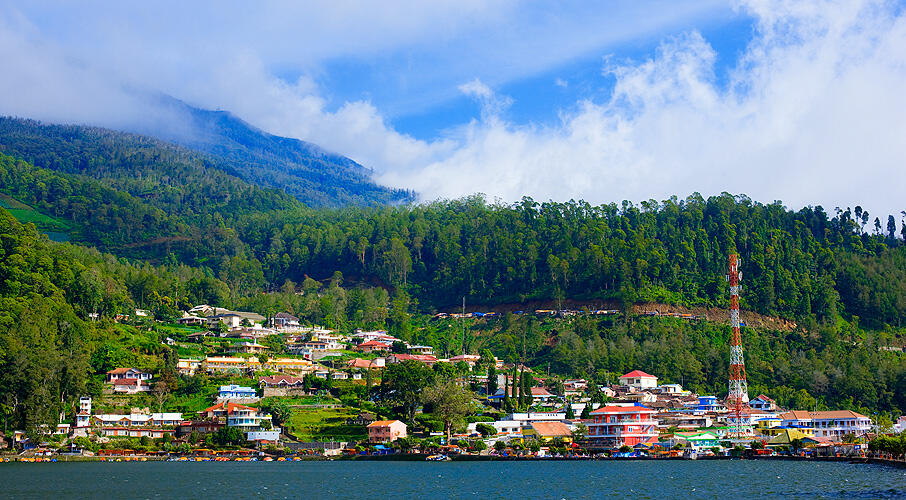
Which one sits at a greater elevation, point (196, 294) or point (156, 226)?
point (156, 226)

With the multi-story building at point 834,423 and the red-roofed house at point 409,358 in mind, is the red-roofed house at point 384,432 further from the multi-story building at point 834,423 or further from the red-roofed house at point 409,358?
the multi-story building at point 834,423

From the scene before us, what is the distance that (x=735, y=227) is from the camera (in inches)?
6427

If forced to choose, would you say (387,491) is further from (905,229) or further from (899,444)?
(905,229)

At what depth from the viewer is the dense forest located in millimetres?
110688

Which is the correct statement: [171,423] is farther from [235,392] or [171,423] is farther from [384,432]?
[384,432]

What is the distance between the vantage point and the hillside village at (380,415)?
8731 cm

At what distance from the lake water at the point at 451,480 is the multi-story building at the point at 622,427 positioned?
9065 millimetres

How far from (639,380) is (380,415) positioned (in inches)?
1497

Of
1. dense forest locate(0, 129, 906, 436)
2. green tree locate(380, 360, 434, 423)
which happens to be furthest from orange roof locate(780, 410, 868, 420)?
green tree locate(380, 360, 434, 423)

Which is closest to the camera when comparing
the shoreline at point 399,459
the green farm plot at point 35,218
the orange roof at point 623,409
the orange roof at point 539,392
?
the shoreline at point 399,459

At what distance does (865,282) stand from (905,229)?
107ft

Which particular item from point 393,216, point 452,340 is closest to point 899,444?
point 452,340

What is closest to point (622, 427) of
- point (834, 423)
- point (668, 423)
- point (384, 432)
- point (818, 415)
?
point (668, 423)

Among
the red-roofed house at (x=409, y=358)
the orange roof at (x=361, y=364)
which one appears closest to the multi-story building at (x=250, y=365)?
the orange roof at (x=361, y=364)
